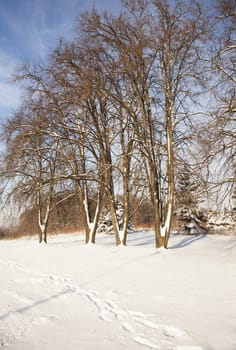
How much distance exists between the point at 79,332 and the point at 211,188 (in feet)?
19.8

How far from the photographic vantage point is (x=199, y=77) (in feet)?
37.3

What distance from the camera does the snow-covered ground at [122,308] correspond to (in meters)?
3.46

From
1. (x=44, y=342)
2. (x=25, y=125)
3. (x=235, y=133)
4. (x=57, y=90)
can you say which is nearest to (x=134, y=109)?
(x=57, y=90)

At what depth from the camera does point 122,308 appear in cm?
471

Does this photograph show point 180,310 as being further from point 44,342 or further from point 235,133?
point 235,133

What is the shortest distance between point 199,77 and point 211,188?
4784mm

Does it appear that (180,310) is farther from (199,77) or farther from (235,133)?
(199,77)

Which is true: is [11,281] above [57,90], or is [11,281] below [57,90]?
below

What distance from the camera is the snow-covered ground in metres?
3.46

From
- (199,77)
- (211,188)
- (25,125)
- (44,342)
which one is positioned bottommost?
(44,342)

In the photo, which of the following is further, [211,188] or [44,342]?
[211,188]

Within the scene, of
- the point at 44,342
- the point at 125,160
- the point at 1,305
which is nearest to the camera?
the point at 44,342

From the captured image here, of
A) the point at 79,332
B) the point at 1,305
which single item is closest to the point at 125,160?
the point at 1,305

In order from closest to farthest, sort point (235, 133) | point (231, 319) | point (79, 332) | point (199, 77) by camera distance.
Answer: point (79, 332) < point (231, 319) < point (235, 133) < point (199, 77)
